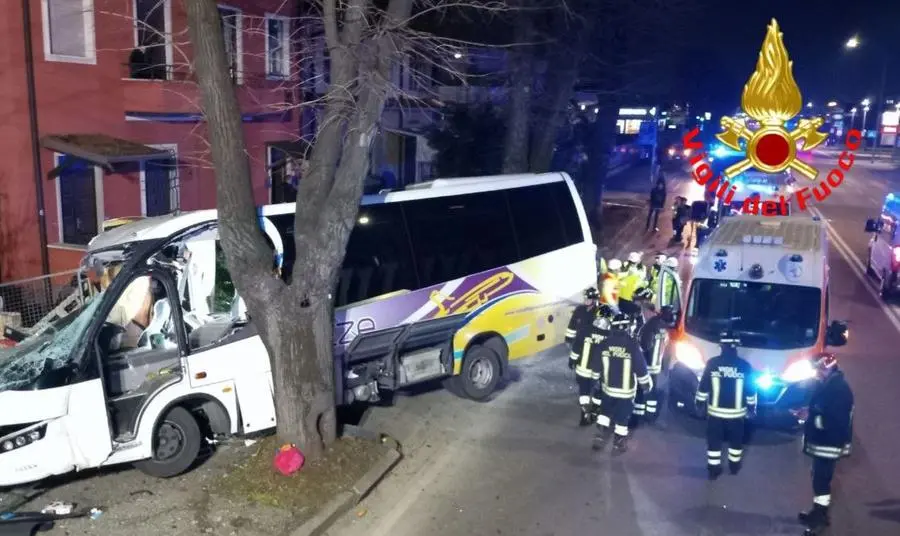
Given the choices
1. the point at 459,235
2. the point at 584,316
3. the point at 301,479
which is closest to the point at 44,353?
the point at 301,479

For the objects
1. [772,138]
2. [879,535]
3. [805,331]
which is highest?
[772,138]

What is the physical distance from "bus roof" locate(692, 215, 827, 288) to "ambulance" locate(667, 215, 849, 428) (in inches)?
0.5

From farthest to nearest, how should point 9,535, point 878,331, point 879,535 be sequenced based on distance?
1. point 878,331
2. point 879,535
3. point 9,535

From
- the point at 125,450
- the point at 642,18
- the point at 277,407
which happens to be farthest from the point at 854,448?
the point at 642,18

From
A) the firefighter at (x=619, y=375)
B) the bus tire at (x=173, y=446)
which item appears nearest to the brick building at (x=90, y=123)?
the bus tire at (x=173, y=446)

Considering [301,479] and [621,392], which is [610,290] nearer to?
[621,392]

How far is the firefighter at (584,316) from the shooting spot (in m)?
9.61

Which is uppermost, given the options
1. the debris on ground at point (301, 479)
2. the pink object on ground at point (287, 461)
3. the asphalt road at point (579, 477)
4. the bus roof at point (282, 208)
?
the bus roof at point (282, 208)

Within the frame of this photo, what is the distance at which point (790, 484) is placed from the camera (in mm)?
8078

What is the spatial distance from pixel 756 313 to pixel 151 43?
39.0 feet

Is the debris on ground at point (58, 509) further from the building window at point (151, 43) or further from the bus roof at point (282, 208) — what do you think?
the building window at point (151, 43)

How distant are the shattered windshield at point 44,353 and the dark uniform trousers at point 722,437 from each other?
5937 millimetres

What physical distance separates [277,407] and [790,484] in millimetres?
5116

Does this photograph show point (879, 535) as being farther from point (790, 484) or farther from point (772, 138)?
point (772, 138)
